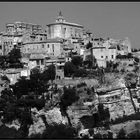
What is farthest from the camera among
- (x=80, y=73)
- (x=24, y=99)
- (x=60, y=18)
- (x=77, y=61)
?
(x=60, y=18)

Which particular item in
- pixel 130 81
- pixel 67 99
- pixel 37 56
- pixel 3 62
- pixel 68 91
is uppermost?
pixel 37 56

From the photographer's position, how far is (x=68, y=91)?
3033cm

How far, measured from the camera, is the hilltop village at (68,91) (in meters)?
29.4

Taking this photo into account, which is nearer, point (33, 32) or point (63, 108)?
point (63, 108)

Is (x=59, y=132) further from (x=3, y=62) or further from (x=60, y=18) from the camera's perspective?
(x=60, y=18)

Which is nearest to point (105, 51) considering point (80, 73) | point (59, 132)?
point (80, 73)

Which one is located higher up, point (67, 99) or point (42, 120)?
point (67, 99)

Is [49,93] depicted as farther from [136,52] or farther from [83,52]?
[136,52]

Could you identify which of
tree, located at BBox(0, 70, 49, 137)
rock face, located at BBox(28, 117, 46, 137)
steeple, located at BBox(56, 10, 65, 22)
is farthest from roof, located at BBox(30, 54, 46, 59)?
steeple, located at BBox(56, 10, 65, 22)

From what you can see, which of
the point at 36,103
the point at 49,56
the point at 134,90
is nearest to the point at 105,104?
the point at 134,90

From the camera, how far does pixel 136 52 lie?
133 feet

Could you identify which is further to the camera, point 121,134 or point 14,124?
point 14,124

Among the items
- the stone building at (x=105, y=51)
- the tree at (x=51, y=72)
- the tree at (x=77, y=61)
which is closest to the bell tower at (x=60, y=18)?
the stone building at (x=105, y=51)

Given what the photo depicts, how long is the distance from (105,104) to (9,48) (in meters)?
13.0
